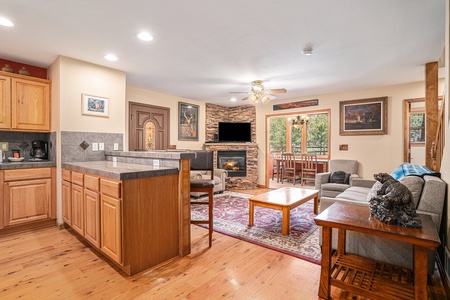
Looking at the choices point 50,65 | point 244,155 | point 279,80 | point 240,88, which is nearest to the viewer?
point 50,65

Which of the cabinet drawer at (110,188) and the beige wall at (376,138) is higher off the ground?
the beige wall at (376,138)

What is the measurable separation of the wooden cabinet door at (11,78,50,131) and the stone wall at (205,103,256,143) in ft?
12.7

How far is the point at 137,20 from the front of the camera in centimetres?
223

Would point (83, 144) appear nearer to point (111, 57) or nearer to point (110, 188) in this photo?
point (111, 57)

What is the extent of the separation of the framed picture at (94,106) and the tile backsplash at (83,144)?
0.31 metres

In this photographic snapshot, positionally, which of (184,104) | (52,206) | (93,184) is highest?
(184,104)

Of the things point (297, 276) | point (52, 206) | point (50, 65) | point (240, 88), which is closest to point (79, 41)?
point (50, 65)

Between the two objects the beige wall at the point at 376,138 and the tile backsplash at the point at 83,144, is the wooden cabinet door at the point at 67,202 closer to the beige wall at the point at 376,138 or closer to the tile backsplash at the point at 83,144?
the tile backsplash at the point at 83,144

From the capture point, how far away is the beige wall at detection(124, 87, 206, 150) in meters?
4.85

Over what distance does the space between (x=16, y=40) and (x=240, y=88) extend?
3577 mm

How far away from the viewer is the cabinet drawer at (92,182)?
87.8 inches

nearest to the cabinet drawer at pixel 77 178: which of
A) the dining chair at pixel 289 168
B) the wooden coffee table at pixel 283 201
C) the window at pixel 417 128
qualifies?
the wooden coffee table at pixel 283 201

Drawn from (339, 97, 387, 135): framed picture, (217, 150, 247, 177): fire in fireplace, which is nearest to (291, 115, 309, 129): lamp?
(339, 97, 387, 135): framed picture

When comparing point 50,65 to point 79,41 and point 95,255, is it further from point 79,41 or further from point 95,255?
point 95,255
